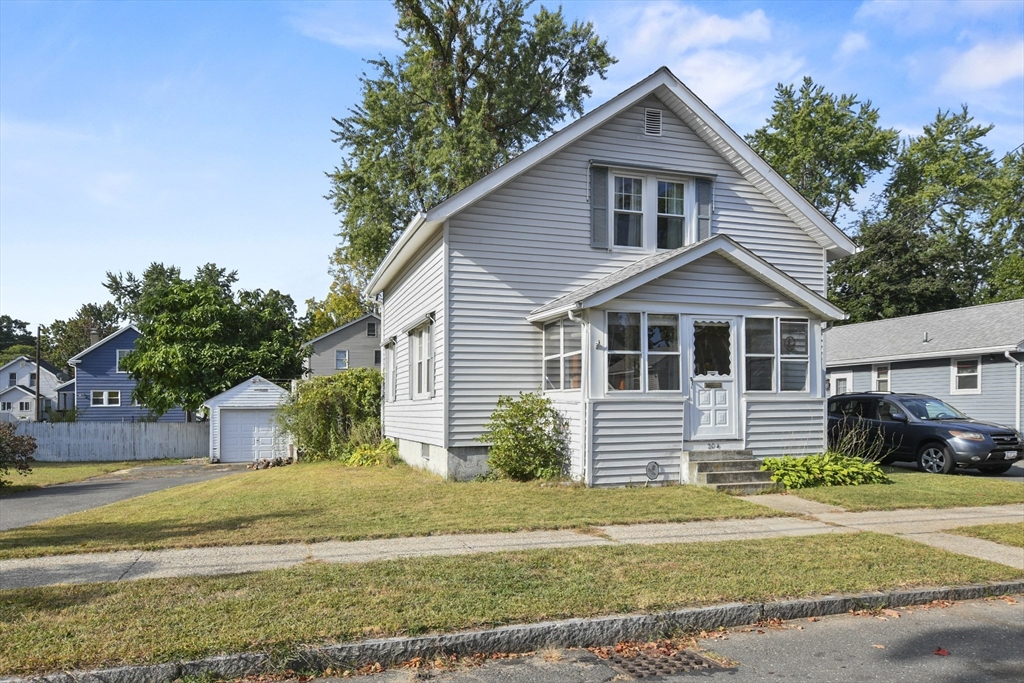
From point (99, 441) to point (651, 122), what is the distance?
2563 cm

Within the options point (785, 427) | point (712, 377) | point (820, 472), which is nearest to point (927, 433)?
point (785, 427)

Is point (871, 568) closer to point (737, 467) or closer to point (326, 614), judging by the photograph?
point (326, 614)

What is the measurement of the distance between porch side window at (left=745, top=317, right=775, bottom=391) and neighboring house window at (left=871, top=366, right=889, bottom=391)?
1502cm

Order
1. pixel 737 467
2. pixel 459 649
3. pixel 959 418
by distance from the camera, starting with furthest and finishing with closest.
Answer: pixel 959 418 < pixel 737 467 < pixel 459 649

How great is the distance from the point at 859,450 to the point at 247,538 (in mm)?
12249

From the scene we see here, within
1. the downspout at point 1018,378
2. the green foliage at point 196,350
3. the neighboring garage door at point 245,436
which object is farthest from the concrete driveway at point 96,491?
the downspout at point 1018,378

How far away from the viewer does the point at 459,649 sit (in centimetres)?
537

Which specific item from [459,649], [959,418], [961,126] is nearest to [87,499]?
[459,649]

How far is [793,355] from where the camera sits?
14609 millimetres

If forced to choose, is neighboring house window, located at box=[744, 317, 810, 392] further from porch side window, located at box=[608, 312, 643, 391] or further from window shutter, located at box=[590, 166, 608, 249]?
window shutter, located at box=[590, 166, 608, 249]

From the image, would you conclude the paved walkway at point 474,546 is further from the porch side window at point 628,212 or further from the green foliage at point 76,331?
the green foliage at point 76,331

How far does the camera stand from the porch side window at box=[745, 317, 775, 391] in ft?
47.0

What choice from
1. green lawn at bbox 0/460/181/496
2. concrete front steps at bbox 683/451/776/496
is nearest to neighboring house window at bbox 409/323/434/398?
concrete front steps at bbox 683/451/776/496

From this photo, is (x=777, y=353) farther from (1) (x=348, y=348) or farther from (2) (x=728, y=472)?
(1) (x=348, y=348)
